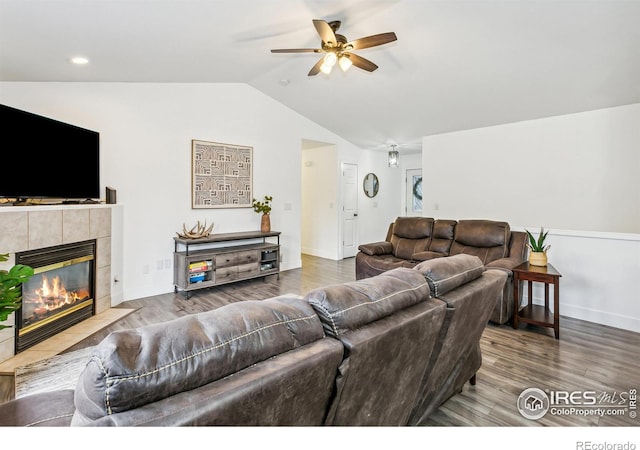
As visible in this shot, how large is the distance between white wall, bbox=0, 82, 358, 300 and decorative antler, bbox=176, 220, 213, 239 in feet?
0.27

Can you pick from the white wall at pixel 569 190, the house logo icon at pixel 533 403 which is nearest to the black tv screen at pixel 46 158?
the house logo icon at pixel 533 403

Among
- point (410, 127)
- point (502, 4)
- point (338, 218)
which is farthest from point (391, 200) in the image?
point (502, 4)

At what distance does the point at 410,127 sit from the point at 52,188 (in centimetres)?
509

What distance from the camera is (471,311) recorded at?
166cm

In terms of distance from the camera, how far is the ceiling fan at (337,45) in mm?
2676

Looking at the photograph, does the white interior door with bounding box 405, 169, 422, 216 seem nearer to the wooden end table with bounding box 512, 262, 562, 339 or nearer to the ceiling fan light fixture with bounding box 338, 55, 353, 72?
the wooden end table with bounding box 512, 262, 562, 339

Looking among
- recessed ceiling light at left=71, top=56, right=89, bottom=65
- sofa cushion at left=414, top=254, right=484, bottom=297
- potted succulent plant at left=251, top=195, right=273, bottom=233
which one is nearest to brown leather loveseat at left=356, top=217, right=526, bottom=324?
potted succulent plant at left=251, top=195, right=273, bottom=233

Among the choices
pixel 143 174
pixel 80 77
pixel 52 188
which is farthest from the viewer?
pixel 143 174

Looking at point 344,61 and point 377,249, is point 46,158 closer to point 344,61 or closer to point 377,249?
point 344,61

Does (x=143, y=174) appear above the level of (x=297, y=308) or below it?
above

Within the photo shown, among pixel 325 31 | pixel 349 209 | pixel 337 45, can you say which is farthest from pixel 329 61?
pixel 349 209

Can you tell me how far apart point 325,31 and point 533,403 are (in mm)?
3054

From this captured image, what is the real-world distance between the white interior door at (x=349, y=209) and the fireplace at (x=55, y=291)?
14.9 ft

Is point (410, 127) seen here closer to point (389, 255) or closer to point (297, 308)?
point (389, 255)
